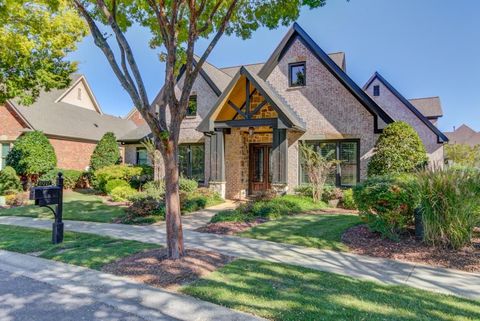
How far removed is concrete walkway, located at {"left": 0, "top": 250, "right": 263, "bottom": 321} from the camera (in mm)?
3609

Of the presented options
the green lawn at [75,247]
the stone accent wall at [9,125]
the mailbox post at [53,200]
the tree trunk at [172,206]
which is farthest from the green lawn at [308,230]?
the stone accent wall at [9,125]

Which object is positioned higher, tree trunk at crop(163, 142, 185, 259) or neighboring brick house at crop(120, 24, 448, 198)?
neighboring brick house at crop(120, 24, 448, 198)

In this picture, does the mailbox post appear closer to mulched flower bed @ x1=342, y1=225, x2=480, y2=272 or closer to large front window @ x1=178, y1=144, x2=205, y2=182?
mulched flower bed @ x1=342, y1=225, x2=480, y2=272

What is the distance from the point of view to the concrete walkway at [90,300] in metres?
3.61

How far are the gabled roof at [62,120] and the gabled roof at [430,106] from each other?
2689 centimetres

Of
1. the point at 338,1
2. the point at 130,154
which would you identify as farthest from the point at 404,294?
the point at 130,154

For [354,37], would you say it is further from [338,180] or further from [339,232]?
[339,232]

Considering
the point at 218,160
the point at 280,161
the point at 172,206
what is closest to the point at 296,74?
the point at 280,161

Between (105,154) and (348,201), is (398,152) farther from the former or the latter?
(105,154)

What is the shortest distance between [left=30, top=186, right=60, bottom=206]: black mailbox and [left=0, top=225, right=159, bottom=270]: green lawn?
947mm

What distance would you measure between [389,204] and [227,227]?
4.10 m

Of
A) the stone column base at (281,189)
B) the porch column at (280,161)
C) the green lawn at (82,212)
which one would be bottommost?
the green lawn at (82,212)

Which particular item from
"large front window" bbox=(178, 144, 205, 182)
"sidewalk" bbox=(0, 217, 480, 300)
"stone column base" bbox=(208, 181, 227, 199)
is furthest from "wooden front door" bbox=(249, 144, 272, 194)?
"sidewalk" bbox=(0, 217, 480, 300)

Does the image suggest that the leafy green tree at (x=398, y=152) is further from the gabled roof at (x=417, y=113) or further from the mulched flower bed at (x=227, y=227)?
the mulched flower bed at (x=227, y=227)
